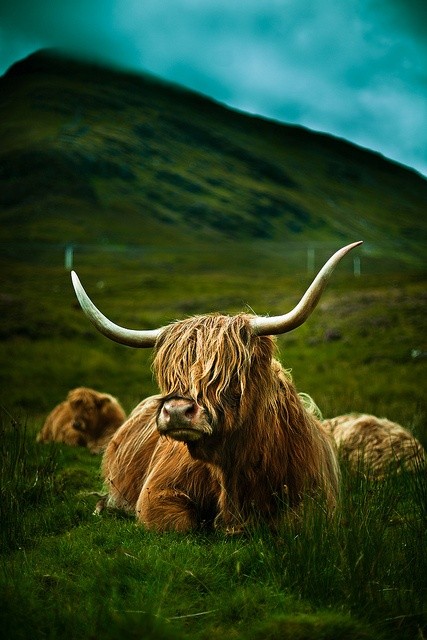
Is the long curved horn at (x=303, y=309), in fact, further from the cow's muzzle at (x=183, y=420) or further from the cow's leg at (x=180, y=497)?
the cow's leg at (x=180, y=497)

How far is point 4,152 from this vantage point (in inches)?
4759

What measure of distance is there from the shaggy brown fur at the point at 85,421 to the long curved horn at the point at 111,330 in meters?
4.42

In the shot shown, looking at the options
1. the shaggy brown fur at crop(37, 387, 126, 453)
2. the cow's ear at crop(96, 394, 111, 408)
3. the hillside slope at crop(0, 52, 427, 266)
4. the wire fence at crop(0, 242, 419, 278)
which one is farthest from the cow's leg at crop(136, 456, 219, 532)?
the hillside slope at crop(0, 52, 427, 266)

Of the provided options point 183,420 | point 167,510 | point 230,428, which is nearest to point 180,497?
point 167,510

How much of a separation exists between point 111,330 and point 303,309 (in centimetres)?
131

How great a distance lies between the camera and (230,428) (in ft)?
13.0

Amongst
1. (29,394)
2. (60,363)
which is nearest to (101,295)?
(60,363)

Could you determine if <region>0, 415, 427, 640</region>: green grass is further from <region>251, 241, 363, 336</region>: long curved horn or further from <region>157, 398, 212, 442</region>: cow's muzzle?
<region>251, 241, 363, 336</region>: long curved horn

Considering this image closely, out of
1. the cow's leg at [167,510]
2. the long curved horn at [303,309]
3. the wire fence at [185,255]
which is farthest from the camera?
the wire fence at [185,255]

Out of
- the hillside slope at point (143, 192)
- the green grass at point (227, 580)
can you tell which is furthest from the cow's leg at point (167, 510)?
the hillside slope at point (143, 192)

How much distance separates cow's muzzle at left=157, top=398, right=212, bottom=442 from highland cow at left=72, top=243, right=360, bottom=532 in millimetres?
13

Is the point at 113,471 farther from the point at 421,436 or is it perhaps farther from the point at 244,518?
the point at 421,436

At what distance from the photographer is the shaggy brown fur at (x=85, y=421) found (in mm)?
8648

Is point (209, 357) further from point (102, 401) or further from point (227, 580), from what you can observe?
point (102, 401)
